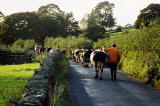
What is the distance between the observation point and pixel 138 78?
59.6 feet

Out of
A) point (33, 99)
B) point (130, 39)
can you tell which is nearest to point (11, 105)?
point (33, 99)

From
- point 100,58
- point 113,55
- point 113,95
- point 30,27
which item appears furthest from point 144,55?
point 30,27

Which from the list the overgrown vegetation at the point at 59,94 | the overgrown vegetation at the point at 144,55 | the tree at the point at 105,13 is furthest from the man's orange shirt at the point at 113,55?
the tree at the point at 105,13

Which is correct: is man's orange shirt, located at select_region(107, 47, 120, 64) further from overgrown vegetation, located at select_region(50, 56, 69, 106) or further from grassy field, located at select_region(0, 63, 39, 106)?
grassy field, located at select_region(0, 63, 39, 106)

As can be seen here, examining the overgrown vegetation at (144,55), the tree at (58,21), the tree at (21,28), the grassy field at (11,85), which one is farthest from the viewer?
the tree at (58,21)

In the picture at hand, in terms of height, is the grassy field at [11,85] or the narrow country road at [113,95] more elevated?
the grassy field at [11,85]

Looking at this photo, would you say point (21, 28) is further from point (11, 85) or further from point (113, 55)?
point (11, 85)

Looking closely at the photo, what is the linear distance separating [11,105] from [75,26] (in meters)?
97.9

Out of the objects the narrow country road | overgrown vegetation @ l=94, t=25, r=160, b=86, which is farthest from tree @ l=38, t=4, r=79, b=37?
the narrow country road

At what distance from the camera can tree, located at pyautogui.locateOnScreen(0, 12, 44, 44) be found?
84562 mm

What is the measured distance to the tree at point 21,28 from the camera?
84.6 meters

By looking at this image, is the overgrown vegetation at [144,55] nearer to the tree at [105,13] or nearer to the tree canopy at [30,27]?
the tree canopy at [30,27]

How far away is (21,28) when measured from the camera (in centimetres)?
8794

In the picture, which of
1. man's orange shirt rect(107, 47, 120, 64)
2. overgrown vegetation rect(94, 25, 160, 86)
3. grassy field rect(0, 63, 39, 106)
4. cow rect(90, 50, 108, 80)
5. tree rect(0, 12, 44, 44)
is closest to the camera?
grassy field rect(0, 63, 39, 106)
